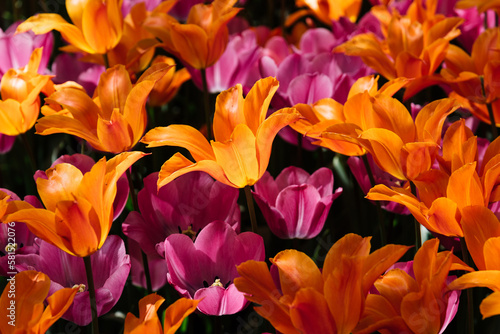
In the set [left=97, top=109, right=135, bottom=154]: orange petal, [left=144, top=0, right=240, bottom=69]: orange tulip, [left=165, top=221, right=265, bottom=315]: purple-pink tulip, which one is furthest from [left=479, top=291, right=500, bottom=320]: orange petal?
[left=144, top=0, right=240, bottom=69]: orange tulip

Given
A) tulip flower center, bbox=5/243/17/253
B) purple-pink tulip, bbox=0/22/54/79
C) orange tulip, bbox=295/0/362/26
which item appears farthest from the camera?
orange tulip, bbox=295/0/362/26

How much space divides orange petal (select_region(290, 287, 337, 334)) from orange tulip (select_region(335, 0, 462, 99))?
17.0 inches

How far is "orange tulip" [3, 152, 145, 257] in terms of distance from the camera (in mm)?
603

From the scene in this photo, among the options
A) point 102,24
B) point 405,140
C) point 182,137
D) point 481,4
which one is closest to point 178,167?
point 182,137

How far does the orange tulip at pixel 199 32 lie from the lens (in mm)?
899

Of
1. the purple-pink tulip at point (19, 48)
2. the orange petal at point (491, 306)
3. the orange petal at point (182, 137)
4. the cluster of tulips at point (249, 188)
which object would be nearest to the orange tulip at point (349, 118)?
the cluster of tulips at point (249, 188)

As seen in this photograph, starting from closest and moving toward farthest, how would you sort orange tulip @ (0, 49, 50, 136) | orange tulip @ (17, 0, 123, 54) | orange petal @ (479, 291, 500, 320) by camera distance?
orange petal @ (479, 291, 500, 320) < orange tulip @ (0, 49, 50, 136) < orange tulip @ (17, 0, 123, 54)

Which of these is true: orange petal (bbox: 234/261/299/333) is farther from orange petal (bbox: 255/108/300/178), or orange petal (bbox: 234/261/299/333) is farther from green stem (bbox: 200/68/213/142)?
green stem (bbox: 200/68/213/142)

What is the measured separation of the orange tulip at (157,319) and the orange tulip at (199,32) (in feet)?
1.50

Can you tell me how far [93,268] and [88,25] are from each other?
40 centimetres

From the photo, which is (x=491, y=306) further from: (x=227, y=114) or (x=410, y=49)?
(x=410, y=49)

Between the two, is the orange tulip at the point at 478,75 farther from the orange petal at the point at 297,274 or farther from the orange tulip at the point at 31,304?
the orange tulip at the point at 31,304

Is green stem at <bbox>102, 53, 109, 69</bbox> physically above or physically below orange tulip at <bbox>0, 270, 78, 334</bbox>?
above

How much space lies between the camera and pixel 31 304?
22.4 inches
